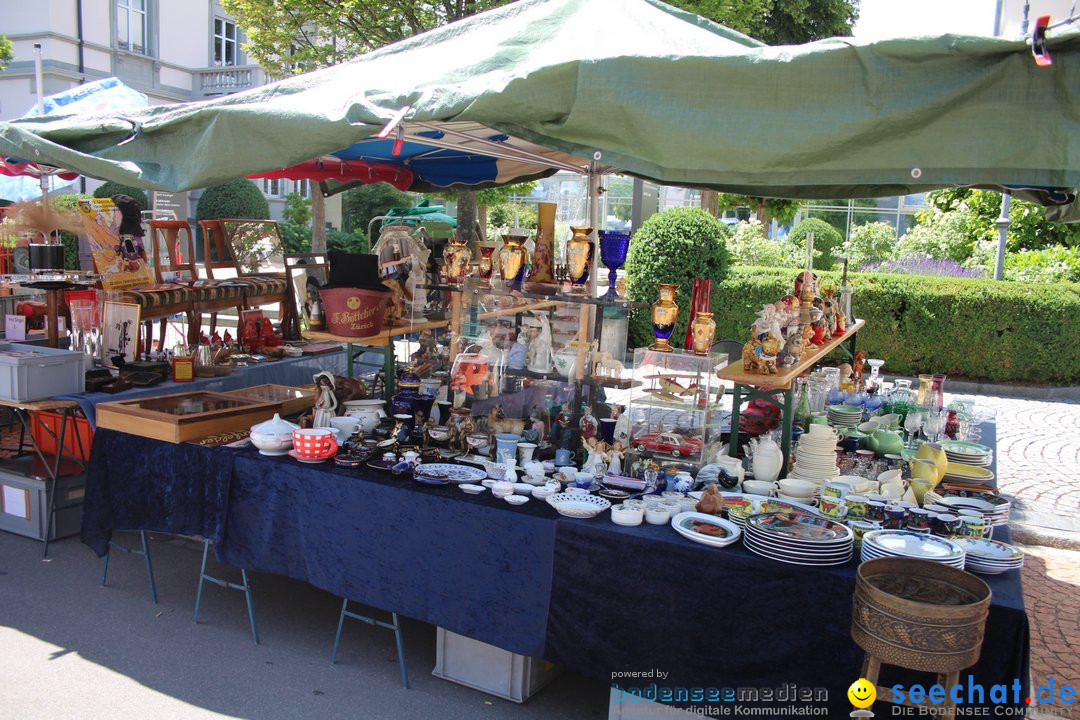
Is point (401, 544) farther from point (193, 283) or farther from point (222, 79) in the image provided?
point (222, 79)

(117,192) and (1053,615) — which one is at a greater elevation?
(117,192)

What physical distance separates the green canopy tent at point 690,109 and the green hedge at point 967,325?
279 inches

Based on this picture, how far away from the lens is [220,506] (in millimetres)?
3588

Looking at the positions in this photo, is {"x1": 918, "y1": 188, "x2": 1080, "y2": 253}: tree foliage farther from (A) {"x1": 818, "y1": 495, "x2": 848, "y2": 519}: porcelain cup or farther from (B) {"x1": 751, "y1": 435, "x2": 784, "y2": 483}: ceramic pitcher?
(A) {"x1": 818, "y1": 495, "x2": 848, "y2": 519}: porcelain cup

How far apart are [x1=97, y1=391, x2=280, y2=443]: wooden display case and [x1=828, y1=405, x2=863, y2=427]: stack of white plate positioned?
3064 mm

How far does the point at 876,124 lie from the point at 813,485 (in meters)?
1.56

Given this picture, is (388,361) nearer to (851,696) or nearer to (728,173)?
(728,173)

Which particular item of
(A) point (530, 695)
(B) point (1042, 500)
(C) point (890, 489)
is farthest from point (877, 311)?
(A) point (530, 695)

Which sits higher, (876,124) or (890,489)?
(876,124)

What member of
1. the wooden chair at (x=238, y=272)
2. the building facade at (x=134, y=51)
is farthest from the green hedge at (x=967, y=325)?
the building facade at (x=134, y=51)

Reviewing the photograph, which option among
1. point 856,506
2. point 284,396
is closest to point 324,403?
point 284,396

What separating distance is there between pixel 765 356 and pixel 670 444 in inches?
27.3

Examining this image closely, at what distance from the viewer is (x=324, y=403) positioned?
3.94 meters

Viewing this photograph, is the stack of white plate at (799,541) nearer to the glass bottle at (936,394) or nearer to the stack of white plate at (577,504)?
the stack of white plate at (577,504)
